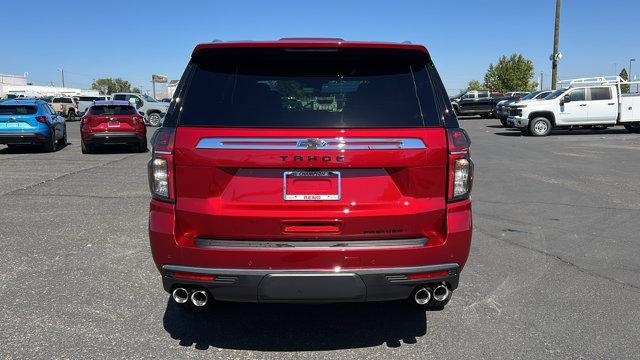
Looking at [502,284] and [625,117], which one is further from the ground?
[625,117]

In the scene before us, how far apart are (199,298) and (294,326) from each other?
85 cm

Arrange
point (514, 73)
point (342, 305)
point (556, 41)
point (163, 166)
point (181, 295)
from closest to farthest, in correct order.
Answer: point (163, 166)
point (181, 295)
point (342, 305)
point (556, 41)
point (514, 73)

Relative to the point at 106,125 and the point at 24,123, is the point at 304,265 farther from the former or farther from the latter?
the point at 24,123

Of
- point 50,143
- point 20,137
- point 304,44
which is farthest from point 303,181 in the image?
point 50,143

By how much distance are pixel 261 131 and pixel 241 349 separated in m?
1.47

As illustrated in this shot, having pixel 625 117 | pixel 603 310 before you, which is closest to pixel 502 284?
pixel 603 310

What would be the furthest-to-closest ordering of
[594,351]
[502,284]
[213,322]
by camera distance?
[502,284], [213,322], [594,351]

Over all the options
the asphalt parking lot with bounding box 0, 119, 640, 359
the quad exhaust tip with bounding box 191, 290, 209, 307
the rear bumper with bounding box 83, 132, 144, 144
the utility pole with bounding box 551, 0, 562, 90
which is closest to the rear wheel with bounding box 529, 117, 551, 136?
the utility pole with bounding box 551, 0, 562, 90

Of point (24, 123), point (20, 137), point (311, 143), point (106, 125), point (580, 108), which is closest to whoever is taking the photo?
point (311, 143)

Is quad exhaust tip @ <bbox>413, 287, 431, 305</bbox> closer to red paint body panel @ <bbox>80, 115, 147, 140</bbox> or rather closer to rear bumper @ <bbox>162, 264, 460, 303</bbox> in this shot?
rear bumper @ <bbox>162, 264, 460, 303</bbox>

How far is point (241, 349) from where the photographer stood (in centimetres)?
346

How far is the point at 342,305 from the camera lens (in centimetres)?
423

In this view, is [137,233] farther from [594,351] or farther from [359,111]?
[594,351]

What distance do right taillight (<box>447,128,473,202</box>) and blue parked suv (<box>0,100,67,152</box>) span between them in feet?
51.2
